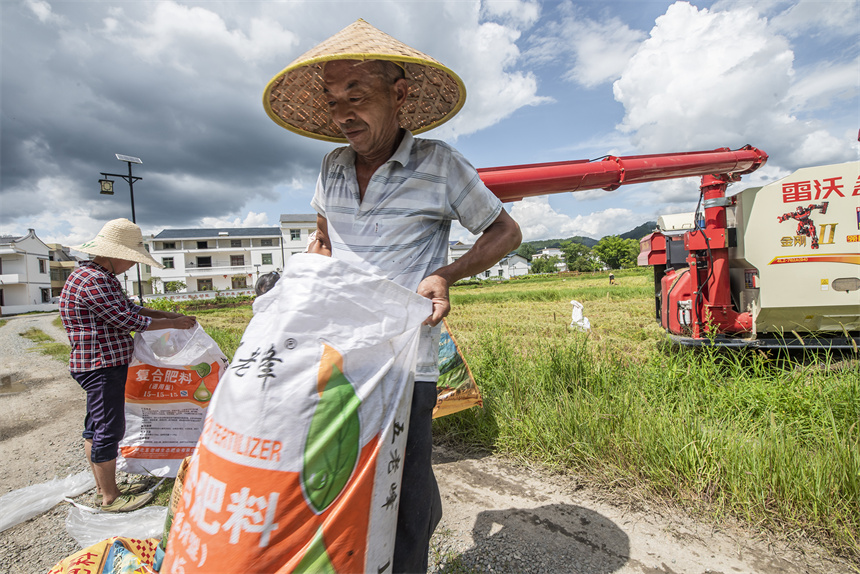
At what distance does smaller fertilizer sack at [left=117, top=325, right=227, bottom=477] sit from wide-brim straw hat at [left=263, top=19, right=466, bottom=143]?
5.98 feet

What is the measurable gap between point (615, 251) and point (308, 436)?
93.9 metres

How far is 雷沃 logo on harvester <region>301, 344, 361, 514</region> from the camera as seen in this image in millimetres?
1024

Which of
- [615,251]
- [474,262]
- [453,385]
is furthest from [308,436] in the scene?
[615,251]

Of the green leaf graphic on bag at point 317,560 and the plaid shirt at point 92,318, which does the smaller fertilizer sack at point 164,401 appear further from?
the green leaf graphic on bag at point 317,560

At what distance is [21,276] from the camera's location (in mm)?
43156

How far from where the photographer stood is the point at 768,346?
3.93 m

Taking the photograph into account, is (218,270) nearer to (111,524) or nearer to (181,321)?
(181,321)

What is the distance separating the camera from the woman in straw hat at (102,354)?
8.24 feet

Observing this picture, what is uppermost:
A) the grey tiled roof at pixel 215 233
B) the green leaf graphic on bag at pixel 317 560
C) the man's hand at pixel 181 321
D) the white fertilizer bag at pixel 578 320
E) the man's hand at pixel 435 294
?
the grey tiled roof at pixel 215 233

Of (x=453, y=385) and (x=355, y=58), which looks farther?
(x=453, y=385)

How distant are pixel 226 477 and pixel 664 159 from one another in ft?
13.9

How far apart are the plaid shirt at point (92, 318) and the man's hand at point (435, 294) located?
224 centimetres

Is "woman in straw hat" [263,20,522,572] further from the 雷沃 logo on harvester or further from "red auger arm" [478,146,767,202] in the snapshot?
"red auger arm" [478,146,767,202]

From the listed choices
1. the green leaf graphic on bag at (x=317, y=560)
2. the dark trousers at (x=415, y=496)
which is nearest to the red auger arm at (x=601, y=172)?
the dark trousers at (x=415, y=496)
